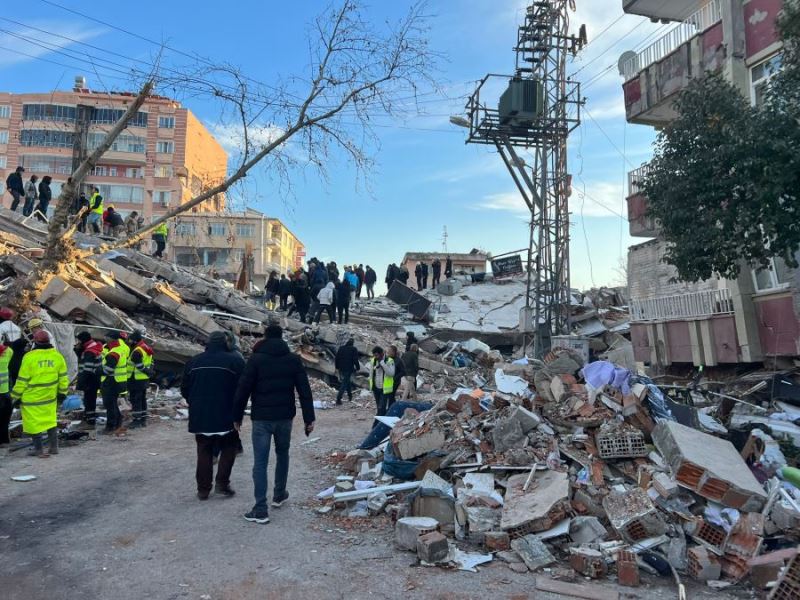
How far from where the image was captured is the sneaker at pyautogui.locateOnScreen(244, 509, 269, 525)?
5.41m

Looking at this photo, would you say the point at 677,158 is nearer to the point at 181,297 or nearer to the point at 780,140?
the point at 780,140

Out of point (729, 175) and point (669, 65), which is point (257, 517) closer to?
point (729, 175)

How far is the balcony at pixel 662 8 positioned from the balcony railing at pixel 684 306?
25.4 ft

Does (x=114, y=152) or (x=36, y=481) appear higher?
(x=114, y=152)

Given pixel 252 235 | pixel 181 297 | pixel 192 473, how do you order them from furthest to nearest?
1. pixel 252 235
2. pixel 181 297
3. pixel 192 473

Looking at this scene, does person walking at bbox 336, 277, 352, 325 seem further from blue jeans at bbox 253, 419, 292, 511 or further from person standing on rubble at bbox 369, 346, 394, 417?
blue jeans at bbox 253, 419, 292, 511

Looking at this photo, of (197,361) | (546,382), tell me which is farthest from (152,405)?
(546,382)

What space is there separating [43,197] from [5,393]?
13876 millimetres

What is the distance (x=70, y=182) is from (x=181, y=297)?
661 cm

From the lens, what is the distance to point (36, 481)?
673 cm

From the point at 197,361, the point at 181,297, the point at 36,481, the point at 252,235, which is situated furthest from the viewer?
the point at 252,235

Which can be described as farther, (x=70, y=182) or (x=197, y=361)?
(x=70, y=182)

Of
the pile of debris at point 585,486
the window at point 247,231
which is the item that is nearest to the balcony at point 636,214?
the pile of debris at point 585,486

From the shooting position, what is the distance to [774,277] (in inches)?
432
